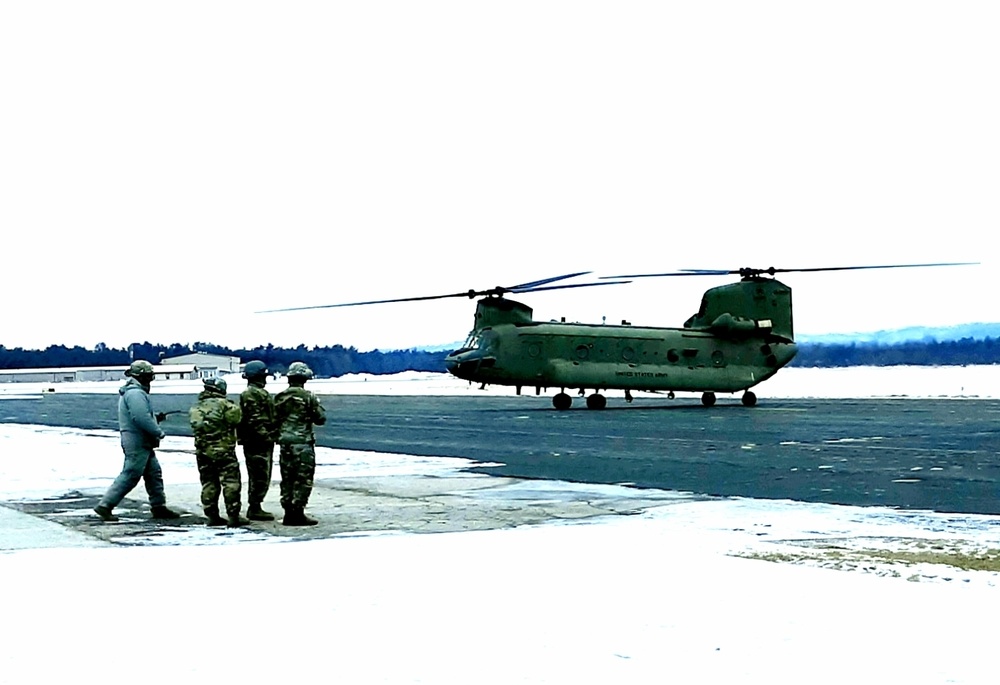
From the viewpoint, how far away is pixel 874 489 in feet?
54.1

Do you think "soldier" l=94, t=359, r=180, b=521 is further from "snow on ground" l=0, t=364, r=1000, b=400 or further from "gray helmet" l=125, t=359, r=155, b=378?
"snow on ground" l=0, t=364, r=1000, b=400

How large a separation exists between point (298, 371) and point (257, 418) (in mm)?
699

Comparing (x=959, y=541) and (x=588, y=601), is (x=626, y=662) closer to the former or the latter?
(x=588, y=601)

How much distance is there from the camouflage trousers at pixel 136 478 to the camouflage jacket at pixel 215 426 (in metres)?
0.84

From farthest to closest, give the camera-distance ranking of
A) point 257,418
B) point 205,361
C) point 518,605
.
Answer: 1. point 205,361
2. point 257,418
3. point 518,605

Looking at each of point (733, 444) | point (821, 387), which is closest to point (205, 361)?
point (821, 387)

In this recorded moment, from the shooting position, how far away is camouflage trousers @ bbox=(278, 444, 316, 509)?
43.0 ft

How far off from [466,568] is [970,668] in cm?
432

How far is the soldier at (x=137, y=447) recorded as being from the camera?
13.7 metres

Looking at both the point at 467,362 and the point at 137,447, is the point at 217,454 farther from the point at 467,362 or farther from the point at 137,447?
the point at 467,362

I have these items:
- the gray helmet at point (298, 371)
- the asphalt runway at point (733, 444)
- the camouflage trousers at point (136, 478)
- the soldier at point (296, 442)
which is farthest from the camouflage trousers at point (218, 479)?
the asphalt runway at point (733, 444)

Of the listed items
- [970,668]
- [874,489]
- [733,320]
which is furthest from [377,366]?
[970,668]

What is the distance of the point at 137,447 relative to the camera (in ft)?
45.2

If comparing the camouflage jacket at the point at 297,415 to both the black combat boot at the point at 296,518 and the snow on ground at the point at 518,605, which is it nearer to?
the black combat boot at the point at 296,518
